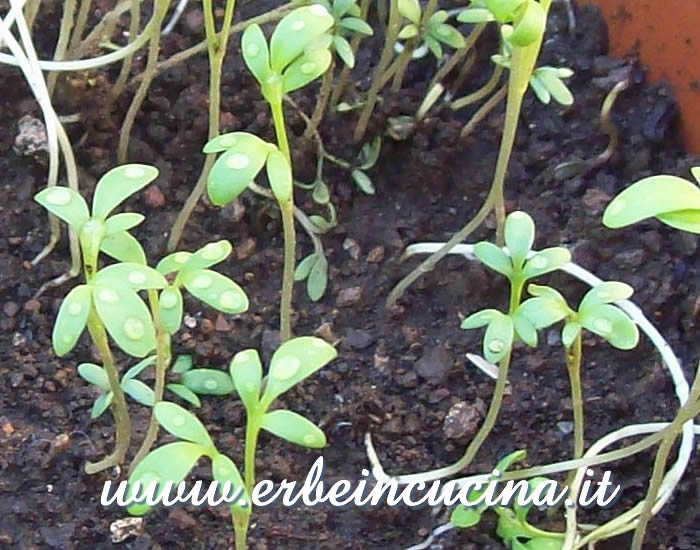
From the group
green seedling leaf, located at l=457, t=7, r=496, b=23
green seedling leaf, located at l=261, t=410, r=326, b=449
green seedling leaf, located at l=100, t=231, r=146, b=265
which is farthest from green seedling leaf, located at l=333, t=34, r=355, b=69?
green seedling leaf, located at l=261, t=410, r=326, b=449

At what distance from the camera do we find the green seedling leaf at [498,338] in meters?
0.76

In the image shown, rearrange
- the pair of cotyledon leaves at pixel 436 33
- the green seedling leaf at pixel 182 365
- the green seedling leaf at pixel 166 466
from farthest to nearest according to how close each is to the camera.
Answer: the pair of cotyledon leaves at pixel 436 33, the green seedling leaf at pixel 182 365, the green seedling leaf at pixel 166 466

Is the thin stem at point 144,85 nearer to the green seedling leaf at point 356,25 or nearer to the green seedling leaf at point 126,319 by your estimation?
the green seedling leaf at point 356,25

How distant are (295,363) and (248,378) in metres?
0.03

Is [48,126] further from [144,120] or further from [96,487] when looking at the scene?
[96,487]

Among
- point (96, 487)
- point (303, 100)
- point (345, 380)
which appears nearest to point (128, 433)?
point (96, 487)

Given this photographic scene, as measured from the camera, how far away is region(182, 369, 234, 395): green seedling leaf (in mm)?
891

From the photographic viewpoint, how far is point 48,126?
3.13ft

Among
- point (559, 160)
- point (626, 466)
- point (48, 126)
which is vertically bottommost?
point (626, 466)

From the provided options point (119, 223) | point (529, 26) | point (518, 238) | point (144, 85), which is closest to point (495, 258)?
point (518, 238)

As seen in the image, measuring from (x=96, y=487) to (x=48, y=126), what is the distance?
1.01 ft

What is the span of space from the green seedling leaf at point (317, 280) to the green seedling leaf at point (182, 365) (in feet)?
0.45

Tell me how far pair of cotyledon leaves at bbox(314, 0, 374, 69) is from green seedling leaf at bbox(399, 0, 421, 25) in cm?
4

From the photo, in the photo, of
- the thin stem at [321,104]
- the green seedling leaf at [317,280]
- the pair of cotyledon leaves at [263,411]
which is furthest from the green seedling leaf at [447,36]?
the pair of cotyledon leaves at [263,411]
